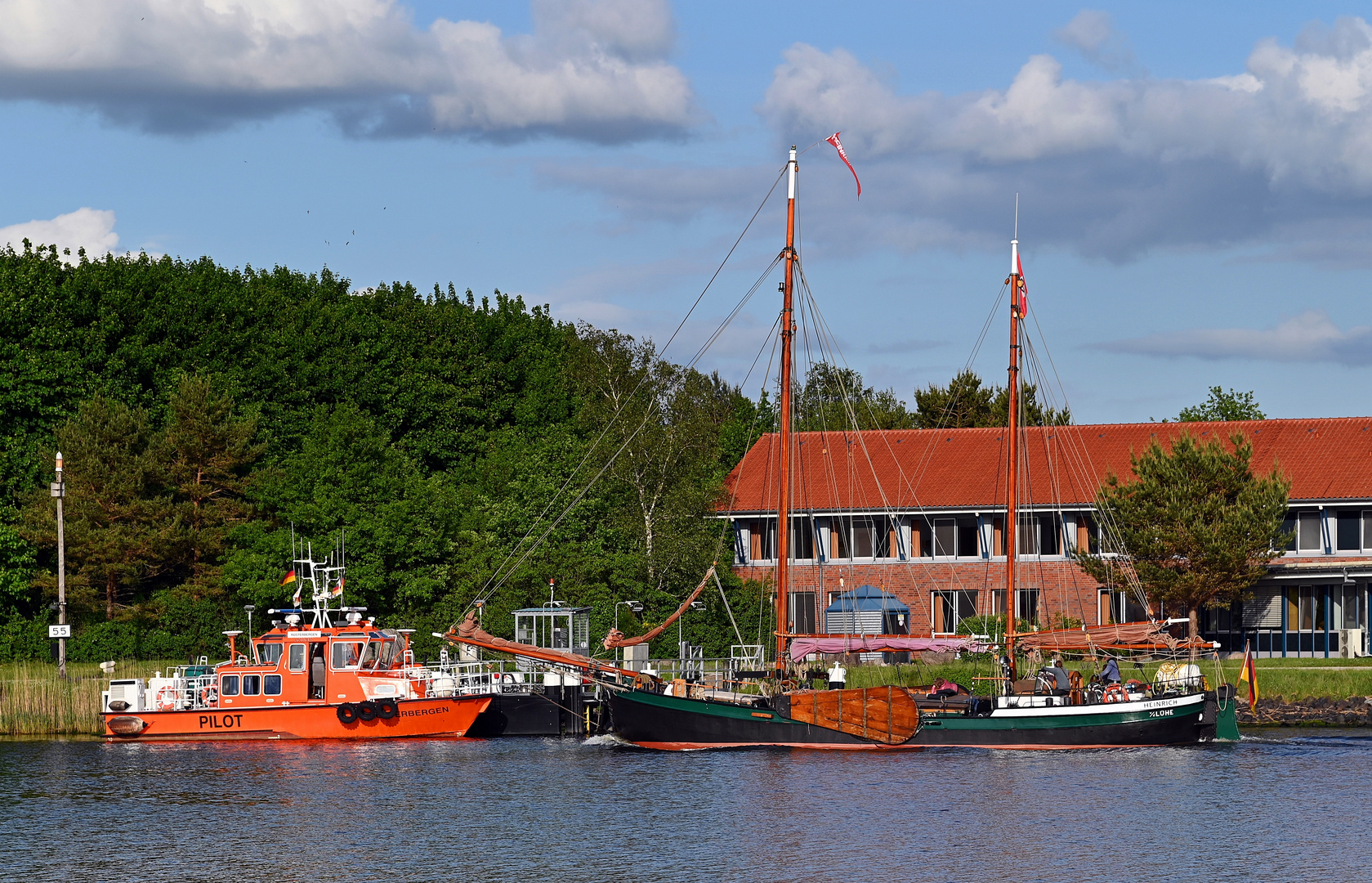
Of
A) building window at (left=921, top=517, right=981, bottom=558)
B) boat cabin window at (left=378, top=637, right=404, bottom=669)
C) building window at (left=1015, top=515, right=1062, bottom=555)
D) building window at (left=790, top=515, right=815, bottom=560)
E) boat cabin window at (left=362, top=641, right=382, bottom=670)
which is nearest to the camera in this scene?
boat cabin window at (left=362, top=641, right=382, bottom=670)

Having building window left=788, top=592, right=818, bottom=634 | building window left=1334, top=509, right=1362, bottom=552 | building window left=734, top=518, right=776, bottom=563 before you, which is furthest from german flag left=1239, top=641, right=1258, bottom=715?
building window left=734, top=518, right=776, bottom=563

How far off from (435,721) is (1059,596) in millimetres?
27959

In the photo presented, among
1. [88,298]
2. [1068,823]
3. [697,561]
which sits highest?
[88,298]

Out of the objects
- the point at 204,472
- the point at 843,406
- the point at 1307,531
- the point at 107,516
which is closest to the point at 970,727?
the point at 1307,531

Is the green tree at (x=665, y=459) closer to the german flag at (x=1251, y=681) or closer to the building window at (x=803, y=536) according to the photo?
the building window at (x=803, y=536)

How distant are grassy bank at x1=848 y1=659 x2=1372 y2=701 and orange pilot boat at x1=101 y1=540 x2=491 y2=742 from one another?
1305 cm

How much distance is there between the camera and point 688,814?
3591 centimetres

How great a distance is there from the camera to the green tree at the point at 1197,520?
58938 mm

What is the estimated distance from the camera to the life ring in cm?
5038

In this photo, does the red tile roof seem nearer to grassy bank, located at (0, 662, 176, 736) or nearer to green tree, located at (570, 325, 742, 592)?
green tree, located at (570, 325, 742, 592)

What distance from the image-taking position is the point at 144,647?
2368 inches

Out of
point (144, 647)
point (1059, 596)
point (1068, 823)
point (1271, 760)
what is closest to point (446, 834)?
point (1068, 823)

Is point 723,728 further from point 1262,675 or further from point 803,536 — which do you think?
point 803,536

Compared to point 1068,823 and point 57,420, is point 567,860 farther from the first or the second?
point 57,420
